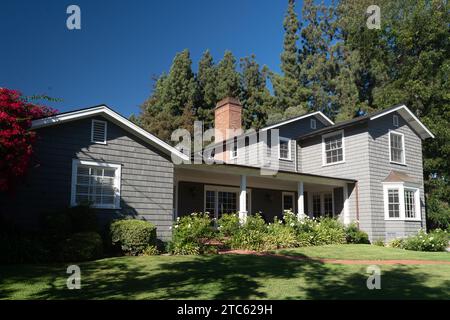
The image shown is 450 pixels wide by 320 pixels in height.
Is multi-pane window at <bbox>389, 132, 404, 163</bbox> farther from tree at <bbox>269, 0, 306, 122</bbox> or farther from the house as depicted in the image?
tree at <bbox>269, 0, 306, 122</bbox>

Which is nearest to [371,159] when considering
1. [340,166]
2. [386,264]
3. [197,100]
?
[340,166]

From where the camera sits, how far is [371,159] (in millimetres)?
18125

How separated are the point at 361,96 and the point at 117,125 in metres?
30.7

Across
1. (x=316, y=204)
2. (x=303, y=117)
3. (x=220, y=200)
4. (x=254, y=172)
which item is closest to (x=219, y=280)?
(x=254, y=172)

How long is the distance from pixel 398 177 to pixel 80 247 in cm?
1475

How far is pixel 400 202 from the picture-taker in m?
18.0

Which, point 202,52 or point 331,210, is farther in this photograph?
point 202,52

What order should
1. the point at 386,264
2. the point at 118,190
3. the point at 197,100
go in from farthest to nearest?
the point at 197,100, the point at 118,190, the point at 386,264

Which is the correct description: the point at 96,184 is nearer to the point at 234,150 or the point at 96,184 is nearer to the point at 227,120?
the point at 234,150

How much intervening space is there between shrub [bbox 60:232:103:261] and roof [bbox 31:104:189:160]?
325 centimetres

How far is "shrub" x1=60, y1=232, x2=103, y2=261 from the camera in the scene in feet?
31.6

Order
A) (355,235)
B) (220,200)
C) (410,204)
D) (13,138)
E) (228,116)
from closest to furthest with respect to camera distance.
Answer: (13,138)
(355,235)
(410,204)
(220,200)
(228,116)

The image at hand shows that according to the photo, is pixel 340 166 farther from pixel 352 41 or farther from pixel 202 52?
pixel 202 52
